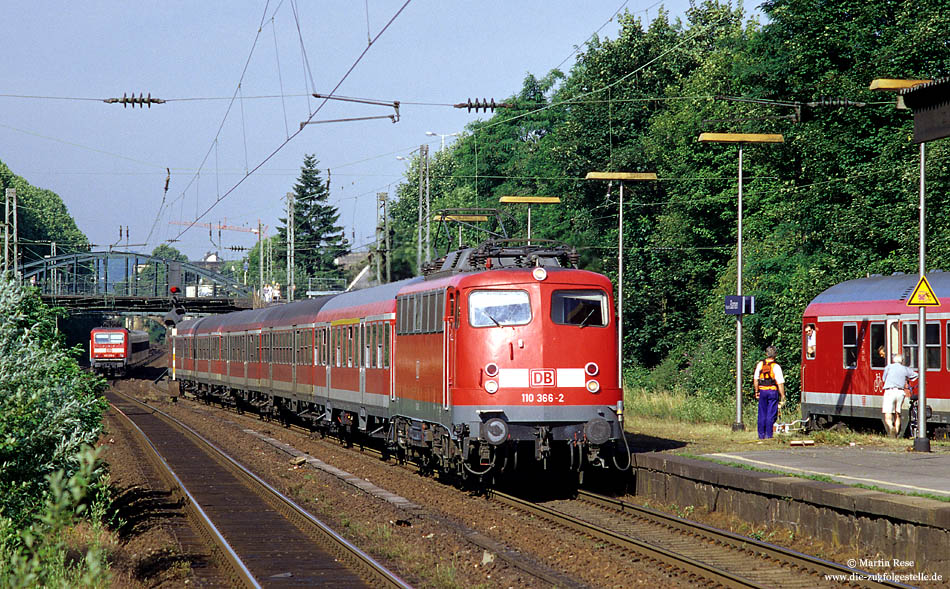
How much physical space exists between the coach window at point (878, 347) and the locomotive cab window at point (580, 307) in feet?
34.2

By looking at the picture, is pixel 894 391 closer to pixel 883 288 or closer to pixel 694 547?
pixel 883 288

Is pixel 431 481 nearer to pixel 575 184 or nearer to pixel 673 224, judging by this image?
pixel 673 224

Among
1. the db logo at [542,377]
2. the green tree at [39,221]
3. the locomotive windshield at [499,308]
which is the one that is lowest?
the db logo at [542,377]

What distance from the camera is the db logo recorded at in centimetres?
1573

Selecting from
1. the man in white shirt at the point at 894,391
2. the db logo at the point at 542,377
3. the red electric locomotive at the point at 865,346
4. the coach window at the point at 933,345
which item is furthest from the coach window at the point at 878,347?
the db logo at the point at 542,377

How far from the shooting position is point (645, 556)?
460 inches

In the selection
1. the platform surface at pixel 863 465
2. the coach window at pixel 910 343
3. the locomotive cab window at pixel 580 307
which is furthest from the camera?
the coach window at pixel 910 343

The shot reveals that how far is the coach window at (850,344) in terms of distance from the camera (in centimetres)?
2514

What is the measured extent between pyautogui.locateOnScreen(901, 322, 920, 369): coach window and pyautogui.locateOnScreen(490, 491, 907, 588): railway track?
10296 mm

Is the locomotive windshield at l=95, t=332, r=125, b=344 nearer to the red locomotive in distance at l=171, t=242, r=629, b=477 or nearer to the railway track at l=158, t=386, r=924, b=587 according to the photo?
the red locomotive in distance at l=171, t=242, r=629, b=477

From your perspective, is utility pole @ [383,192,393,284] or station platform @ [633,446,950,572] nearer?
station platform @ [633,446,950,572]

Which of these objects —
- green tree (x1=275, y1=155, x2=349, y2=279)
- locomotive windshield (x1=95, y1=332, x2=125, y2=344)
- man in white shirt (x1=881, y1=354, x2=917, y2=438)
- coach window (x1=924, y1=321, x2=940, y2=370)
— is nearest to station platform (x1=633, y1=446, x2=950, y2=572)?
man in white shirt (x1=881, y1=354, x2=917, y2=438)

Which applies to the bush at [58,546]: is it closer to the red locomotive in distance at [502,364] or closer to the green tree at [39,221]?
Result: the red locomotive in distance at [502,364]

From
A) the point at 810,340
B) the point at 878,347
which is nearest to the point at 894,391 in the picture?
the point at 878,347
